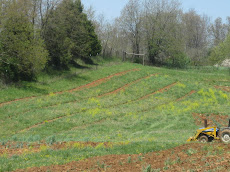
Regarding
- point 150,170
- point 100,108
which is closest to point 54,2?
point 100,108

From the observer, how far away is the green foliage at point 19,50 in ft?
103

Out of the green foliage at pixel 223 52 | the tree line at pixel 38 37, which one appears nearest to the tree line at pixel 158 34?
the green foliage at pixel 223 52

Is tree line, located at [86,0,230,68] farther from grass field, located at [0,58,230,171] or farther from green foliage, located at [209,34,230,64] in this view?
grass field, located at [0,58,230,171]

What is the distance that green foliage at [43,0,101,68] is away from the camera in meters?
43.5

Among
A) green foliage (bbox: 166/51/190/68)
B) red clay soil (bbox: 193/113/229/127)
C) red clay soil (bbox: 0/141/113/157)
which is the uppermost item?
green foliage (bbox: 166/51/190/68)

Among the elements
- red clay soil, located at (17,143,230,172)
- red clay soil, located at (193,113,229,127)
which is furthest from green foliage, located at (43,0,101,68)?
red clay soil, located at (17,143,230,172)

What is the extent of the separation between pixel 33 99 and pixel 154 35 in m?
39.4

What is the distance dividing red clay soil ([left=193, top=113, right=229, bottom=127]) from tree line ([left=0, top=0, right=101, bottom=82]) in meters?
15.5

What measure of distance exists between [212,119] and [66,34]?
30678 mm

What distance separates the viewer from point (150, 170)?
8.68m

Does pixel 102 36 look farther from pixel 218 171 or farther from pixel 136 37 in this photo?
pixel 218 171

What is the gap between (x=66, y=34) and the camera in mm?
48281

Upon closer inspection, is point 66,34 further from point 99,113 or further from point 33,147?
point 33,147

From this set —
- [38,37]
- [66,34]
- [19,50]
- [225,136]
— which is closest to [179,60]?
[66,34]
